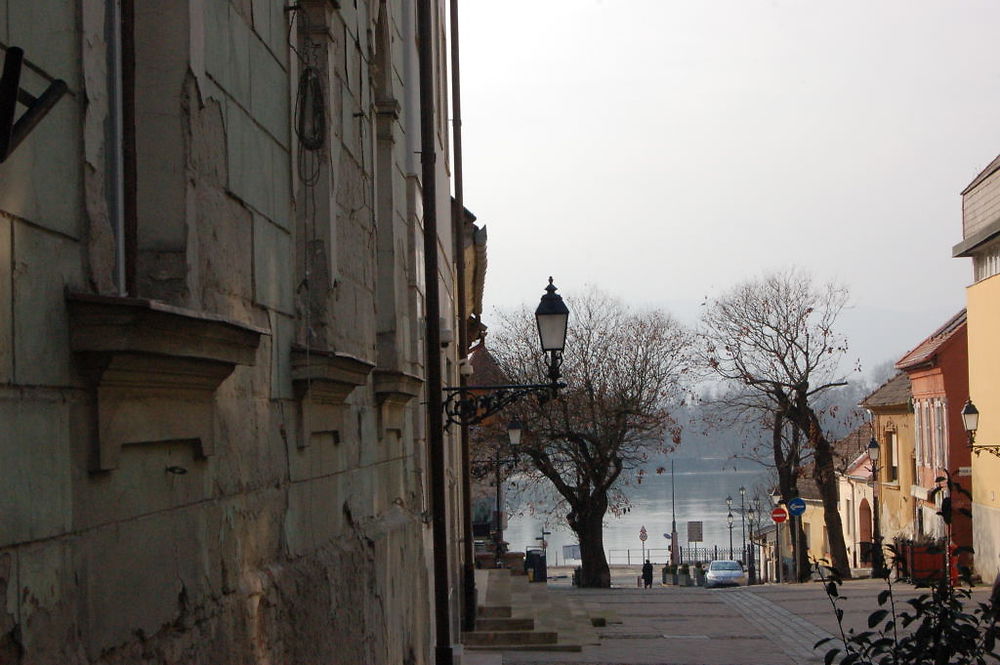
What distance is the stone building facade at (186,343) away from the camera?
279 centimetres

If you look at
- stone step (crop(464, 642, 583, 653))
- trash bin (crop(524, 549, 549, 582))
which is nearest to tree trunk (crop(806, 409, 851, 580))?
trash bin (crop(524, 549, 549, 582))

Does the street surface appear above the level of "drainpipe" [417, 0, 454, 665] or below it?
A: below

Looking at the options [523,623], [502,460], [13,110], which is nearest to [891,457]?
[502,460]

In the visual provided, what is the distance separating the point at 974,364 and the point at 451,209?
18734mm

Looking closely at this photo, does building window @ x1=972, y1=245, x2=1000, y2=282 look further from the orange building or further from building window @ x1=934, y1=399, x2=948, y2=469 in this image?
building window @ x1=934, y1=399, x2=948, y2=469

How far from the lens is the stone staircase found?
18.8 meters

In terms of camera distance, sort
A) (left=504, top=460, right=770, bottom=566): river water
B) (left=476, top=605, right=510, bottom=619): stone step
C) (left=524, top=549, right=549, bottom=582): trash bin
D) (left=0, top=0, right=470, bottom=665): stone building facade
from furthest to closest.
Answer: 1. (left=504, top=460, right=770, bottom=566): river water
2. (left=524, top=549, right=549, bottom=582): trash bin
3. (left=476, top=605, right=510, bottom=619): stone step
4. (left=0, top=0, right=470, bottom=665): stone building facade

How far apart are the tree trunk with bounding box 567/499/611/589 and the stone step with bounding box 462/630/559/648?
77.3 ft

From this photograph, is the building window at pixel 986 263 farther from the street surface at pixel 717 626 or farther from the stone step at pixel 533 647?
the stone step at pixel 533 647

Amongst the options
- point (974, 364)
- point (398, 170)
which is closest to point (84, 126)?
point (398, 170)

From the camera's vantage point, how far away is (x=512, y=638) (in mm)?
19016

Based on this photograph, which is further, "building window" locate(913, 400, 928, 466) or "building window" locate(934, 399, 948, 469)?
"building window" locate(913, 400, 928, 466)

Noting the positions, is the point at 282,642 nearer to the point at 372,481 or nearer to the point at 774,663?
the point at 372,481

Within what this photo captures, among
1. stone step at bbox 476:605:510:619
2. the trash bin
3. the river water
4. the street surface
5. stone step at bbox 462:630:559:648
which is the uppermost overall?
stone step at bbox 476:605:510:619
